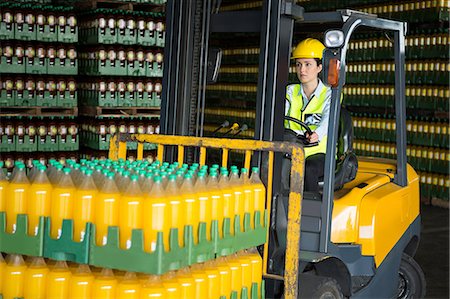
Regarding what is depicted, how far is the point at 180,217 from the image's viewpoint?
12.0ft

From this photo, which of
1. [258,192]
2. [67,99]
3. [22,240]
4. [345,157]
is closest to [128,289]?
[22,240]

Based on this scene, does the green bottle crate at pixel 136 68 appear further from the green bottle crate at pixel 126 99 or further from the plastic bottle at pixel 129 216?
the plastic bottle at pixel 129 216

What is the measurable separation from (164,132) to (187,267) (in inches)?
62.8

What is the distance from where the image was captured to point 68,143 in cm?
Answer: 1086

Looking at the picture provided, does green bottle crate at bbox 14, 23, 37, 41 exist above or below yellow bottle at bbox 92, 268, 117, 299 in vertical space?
above

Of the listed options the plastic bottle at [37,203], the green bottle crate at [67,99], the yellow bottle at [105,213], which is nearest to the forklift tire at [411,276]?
the yellow bottle at [105,213]

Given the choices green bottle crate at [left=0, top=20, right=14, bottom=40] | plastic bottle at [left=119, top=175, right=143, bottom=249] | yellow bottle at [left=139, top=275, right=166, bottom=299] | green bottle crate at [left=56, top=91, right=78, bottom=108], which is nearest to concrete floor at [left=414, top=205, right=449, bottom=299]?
yellow bottle at [left=139, top=275, right=166, bottom=299]

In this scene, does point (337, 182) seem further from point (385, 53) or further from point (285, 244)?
point (385, 53)

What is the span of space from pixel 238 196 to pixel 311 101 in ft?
5.11

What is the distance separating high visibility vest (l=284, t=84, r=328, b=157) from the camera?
5273mm

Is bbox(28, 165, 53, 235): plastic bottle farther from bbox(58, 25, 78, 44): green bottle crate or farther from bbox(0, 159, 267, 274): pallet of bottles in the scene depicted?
bbox(58, 25, 78, 44): green bottle crate

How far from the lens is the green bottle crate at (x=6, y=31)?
10219mm

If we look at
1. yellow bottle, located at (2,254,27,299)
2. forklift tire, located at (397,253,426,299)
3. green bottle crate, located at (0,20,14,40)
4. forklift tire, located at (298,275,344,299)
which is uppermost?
green bottle crate, located at (0,20,14,40)

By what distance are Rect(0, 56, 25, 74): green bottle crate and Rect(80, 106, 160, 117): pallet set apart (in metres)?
1.11
